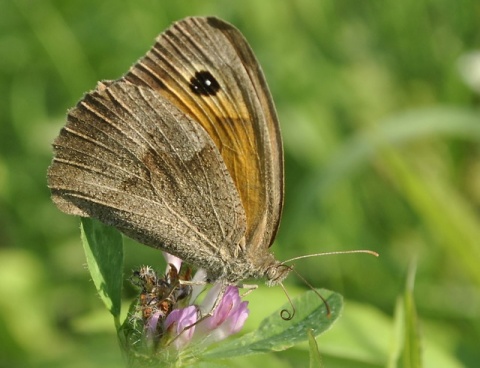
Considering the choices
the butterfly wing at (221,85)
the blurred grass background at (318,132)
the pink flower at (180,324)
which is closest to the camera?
the pink flower at (180,324)

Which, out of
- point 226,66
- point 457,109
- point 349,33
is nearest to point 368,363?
point 226,66

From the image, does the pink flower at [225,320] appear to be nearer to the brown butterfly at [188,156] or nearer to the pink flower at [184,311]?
the pink flower at [184,311]

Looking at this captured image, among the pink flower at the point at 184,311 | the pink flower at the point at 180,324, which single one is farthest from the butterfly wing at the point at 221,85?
the pink flower at the point at 180,324

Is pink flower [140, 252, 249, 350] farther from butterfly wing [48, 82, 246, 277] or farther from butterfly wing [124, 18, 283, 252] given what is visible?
butterfly wing [124, 18, 283, 252]

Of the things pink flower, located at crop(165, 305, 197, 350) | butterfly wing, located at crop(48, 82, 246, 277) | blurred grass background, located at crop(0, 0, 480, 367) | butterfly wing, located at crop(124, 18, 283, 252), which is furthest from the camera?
blurred grass background, located at crop(0, 0, 480, 367)

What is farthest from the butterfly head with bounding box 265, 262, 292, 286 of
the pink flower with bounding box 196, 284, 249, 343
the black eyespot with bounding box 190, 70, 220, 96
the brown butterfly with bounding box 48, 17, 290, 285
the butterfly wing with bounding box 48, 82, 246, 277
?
the black eyespot with bounding box 190, 70, 220, 96

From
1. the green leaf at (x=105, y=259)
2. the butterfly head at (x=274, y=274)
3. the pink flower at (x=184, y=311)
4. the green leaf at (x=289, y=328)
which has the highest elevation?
the green leaf at (x=105, y=259)

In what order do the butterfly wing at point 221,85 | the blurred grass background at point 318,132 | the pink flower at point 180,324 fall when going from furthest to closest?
the blurred grass background at point 318,132 → the butterfly wing at point 221,85 → the pink flower at point 180,324

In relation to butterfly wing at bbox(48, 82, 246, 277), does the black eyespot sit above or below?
above
